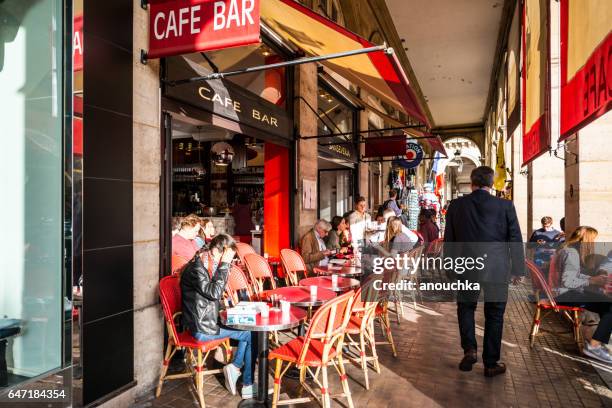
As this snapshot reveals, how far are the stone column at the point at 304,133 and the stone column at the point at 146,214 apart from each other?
3.64 m

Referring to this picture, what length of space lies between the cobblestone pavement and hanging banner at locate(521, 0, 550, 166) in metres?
2.45

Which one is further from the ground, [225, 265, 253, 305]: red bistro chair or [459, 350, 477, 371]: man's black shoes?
[225, 265, 253, 305]: red bistro chair

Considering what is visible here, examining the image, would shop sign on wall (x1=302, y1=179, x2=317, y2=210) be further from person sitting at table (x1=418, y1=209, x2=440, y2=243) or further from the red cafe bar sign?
the red cafe bar sign

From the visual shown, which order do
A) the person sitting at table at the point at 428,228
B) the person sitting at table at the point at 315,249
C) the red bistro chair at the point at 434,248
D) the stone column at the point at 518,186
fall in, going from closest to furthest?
the person sitting at table at the point at 315,249 → the red bistro chair at the point at 434,248 → the person sitting at table at the point at 428,228 → the stone column at the point at 518,186

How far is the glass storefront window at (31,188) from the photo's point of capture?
2301 mm

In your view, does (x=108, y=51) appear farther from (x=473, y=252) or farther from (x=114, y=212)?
(x=473, y=252)

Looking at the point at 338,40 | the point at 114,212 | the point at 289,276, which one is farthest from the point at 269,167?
the point at 114,212

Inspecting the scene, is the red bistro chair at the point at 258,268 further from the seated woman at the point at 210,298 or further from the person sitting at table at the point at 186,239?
the seated woman at the point at 210,298

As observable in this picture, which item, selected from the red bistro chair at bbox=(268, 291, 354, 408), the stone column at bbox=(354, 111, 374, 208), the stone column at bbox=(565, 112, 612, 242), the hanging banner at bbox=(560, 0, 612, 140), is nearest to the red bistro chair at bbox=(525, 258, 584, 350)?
the stone column at bbox=(565, 112, 612, 242)

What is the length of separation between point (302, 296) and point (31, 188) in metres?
2.52

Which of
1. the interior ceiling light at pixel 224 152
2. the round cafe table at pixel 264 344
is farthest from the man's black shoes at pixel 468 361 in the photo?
the interior ceiling light at pixel 224 152

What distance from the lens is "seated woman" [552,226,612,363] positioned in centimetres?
429

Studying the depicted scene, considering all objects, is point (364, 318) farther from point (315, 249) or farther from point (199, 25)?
point (199, 25)

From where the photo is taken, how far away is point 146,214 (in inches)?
137
